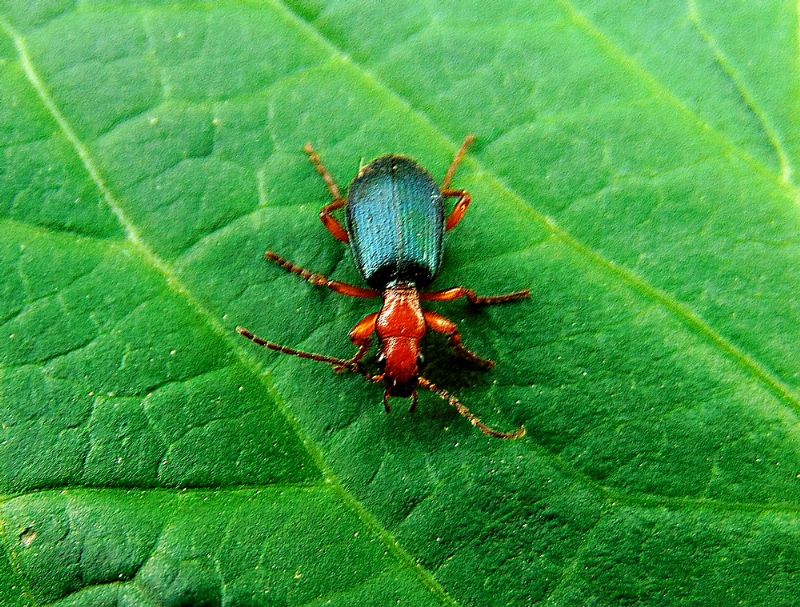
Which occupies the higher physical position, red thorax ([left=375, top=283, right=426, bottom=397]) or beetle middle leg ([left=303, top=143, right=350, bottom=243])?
beetle middle leg ([left=303, top=143, right=350, bottom=243])

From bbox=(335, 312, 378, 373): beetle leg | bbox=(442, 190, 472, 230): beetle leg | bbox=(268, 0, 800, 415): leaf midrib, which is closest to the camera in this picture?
bbox=(268, 0, 800, 415): leaf midrib

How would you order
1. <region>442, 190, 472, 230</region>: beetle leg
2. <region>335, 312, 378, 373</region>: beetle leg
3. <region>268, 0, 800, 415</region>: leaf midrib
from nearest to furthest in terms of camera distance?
1. <region>268, 0, 800, 415</region>: leaf midrib
2. <region>335, 312, 378, 373</region>: beetle leg
3. <region>442, 190, 472, 230</region>: beetle leg

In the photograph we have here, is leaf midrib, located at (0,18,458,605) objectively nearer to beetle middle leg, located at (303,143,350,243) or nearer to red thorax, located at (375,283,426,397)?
red thorax, located at (375,283,426,397)

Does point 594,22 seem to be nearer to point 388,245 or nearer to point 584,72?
Result: point 584,72

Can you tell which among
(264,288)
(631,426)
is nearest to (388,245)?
(264,288)

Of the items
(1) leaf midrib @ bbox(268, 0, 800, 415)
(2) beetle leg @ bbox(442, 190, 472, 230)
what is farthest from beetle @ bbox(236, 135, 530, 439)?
(1) leaf midrib @ bbox(268, 0, 800, 415)

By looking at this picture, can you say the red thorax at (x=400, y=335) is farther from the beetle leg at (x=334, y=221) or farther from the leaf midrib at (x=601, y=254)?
the leaf midrib at (x=601, y=254)

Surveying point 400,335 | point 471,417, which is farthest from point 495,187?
point 471,417
